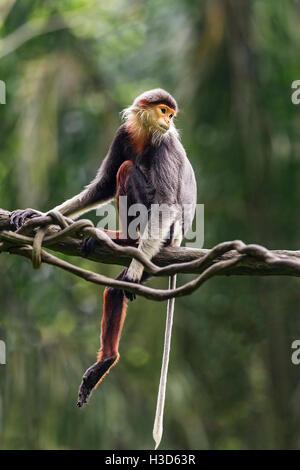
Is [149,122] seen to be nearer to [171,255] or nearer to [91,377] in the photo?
[171,255]

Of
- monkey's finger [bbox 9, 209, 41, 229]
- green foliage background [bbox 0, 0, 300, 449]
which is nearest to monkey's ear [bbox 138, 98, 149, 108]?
monkey's finger [bbox 9, 209, 41, 229]

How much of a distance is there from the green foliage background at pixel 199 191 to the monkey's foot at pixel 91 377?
146 inches

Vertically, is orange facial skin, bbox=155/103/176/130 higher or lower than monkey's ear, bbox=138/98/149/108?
lower

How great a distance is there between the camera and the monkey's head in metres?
4.27

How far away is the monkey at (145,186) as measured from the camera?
3.80 m

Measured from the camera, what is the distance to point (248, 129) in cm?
863

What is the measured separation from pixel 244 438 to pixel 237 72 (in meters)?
5.56

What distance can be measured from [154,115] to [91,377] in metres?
1.49

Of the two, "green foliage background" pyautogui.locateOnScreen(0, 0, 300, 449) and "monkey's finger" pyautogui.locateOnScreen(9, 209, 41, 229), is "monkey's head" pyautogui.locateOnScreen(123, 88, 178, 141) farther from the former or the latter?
"green foliage background" pyautogui.locateOnScreen(0, 0, 300, 449)

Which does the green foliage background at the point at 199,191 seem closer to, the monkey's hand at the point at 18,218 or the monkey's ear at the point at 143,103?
the monkey's ear at the point at 143,103

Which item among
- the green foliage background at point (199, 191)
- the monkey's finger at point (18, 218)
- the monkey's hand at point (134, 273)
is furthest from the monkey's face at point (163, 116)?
the green foliage background at point (199, 191)

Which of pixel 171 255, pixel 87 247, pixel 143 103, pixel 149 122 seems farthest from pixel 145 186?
pixel 87 247
